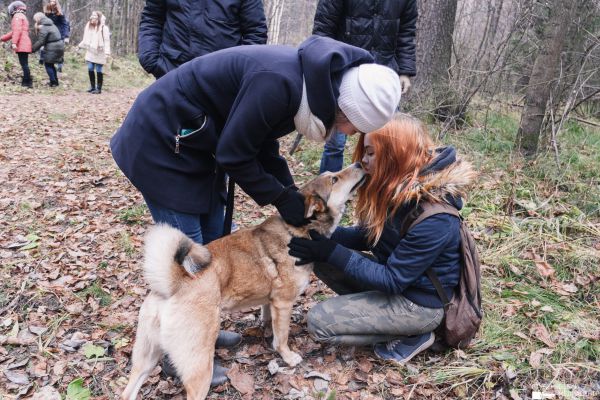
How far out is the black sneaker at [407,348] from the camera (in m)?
3.08

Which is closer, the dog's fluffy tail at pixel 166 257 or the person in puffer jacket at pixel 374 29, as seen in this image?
the dog's fluffy tail at pixel 166 257

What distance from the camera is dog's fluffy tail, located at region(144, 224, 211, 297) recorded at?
2475mm

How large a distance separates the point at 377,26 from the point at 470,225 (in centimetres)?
246

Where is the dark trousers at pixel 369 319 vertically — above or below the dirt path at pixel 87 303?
above

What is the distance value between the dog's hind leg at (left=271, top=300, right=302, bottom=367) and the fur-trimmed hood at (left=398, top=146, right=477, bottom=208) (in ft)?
3.93

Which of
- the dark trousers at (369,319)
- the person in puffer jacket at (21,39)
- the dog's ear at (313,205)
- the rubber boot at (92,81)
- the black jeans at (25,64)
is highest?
the dog's ear at (313,205)

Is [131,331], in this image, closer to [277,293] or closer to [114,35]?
[277,293]

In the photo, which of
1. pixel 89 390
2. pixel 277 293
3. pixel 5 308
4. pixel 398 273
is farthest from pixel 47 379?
pixel 398 273

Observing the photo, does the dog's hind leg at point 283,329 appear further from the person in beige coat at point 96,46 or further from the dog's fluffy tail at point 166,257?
the person in beige coat at point 96,46

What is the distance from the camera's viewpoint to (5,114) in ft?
30.6

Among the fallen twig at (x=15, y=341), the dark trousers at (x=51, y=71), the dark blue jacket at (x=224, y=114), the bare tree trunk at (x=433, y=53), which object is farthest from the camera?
the dark trousers at (x=51, y=71)

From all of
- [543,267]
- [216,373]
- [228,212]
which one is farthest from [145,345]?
[543,267]

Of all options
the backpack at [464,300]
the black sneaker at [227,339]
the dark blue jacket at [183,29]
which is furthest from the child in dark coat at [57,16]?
the backpack at [464,300]

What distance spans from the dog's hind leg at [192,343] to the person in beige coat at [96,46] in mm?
12364
